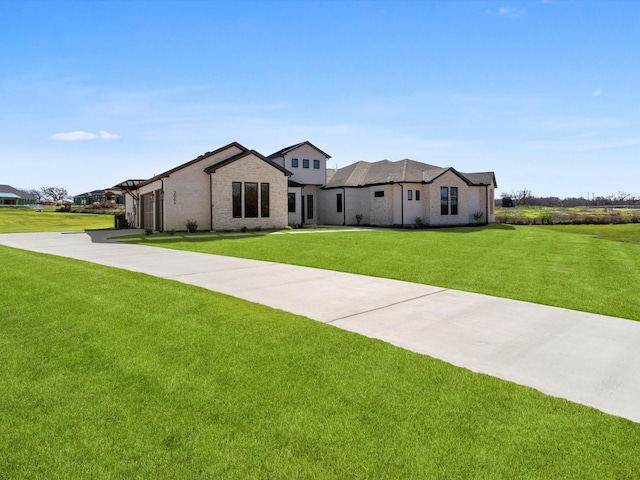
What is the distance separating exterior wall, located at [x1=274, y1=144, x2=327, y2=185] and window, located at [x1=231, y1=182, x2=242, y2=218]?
7.68 meters

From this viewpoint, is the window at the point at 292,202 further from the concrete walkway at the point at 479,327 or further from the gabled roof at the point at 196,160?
the concrete walkway at the point at 479,327

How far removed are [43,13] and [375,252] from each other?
13492 millimetres

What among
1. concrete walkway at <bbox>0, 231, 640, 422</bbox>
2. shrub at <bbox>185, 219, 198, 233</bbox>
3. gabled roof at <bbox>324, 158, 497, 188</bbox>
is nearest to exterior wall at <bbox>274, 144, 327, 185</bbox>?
gabled roof at <bbox>324, 158, 497, 188</bbox>

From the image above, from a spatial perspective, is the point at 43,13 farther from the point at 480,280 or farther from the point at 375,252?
the point at 480,280

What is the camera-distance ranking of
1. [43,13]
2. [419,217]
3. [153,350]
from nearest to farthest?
1. [153,350]
2. [43,13]
3. [419,217]

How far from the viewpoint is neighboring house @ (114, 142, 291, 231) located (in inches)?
948

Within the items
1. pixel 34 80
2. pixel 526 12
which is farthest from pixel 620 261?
pixel 34 80

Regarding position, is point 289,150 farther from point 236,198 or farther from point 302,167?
point 236,198

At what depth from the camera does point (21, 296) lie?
6.77 m

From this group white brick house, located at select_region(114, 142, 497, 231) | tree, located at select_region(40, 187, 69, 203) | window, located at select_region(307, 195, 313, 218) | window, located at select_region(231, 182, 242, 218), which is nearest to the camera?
white brick house, located at select_region(114, 142, 497, 231)

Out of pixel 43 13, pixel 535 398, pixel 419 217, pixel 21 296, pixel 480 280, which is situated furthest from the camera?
pixel 419 217

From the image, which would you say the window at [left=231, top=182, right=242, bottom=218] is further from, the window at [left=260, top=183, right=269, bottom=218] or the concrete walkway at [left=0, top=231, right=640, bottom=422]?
the concrete walkway at [left=0, top=231, right=640, bottom=422]

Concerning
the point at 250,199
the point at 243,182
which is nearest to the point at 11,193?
the point at 243,182

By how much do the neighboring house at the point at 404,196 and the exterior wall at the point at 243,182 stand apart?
8.47 m
